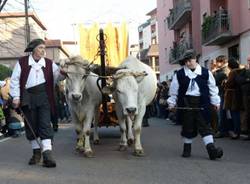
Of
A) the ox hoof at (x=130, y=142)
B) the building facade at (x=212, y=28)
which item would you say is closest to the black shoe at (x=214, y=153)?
the ox hoof at (x=130, y=142)

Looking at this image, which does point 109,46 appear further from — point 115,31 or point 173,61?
point 173,61

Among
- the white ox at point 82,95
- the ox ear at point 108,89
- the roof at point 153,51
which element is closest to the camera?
the white ox at point 82,95

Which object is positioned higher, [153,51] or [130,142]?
[153,51]

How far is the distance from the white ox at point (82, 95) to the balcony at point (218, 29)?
66.6ft

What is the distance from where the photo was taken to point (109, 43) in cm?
1521

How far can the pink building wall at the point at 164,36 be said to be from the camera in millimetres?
58250

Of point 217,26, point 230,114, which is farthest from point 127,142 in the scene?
point 217,26

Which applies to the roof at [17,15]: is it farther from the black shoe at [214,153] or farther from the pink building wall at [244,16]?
the black shoe at [214,153]

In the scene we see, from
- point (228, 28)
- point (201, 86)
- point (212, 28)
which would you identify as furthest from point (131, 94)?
point (212, 28)

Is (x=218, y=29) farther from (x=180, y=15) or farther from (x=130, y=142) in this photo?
(x=130, y=142)

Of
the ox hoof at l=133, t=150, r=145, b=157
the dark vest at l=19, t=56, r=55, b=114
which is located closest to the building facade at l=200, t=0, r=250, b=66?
the ox hoof at l=133, t=150, r=145, b=157

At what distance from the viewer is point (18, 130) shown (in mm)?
16625

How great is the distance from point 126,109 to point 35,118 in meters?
1.63

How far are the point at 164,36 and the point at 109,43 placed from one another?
47.0 meters
